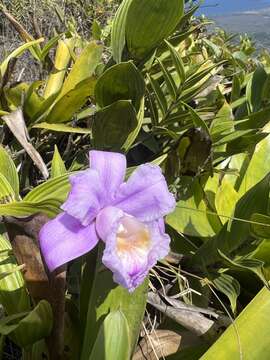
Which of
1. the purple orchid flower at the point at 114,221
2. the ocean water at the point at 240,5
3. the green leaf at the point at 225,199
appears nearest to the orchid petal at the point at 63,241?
the purple orchid flower at the point at 114,221

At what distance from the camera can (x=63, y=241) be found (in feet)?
1.62

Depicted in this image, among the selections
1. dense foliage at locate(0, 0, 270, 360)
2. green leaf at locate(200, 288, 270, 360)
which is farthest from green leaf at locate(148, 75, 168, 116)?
green leaf at locate(200, 288, 270, 360)

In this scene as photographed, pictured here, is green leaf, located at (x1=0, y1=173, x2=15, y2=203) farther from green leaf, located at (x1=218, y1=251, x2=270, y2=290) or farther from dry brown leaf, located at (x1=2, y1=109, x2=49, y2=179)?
green leaf, located at (x1=218, y1=251, x2=270, y2=290)

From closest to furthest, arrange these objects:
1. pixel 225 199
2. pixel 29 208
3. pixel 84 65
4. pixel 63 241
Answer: pixel 63 241 → pixel 29 208 → pixel 225 199 → pixel 84 65

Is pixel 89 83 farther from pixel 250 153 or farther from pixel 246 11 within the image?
pixel 246 11

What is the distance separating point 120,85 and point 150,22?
0.13 m

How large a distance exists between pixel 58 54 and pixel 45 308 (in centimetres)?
69

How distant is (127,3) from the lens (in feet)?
3.09

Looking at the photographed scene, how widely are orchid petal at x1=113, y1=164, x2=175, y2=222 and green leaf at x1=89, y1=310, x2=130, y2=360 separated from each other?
0.14 m

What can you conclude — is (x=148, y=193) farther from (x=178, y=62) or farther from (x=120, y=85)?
(x=178, y=62)

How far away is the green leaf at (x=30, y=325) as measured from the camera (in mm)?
588

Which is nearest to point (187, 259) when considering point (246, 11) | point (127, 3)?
point (127, 3)

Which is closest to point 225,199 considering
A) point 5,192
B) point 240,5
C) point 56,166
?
point 56,166

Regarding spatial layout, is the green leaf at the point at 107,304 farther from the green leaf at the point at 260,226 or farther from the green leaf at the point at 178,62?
the green leaf at the point at 178,62
